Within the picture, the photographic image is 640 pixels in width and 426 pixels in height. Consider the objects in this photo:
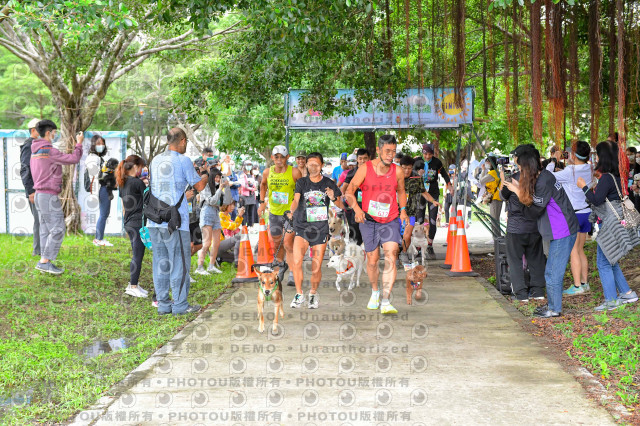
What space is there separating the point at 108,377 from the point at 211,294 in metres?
3.96

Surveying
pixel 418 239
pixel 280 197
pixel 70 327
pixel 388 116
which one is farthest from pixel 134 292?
pixel 388 116

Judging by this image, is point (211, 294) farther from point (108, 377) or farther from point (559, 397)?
point (559, 397)

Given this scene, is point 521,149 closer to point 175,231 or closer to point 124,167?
point 175,231

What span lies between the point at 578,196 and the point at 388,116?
5.28 m

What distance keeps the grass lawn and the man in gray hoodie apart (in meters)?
0.52

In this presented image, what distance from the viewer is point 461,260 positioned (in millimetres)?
10930

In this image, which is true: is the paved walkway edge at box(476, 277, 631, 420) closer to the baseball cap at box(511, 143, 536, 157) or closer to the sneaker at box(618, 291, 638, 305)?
the sneaker at box(618, 291, 638, 305)

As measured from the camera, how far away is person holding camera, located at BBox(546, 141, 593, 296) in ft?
26.7

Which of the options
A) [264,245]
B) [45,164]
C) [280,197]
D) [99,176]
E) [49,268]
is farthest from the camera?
[99,176]

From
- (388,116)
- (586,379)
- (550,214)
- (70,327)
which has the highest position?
(388,116)

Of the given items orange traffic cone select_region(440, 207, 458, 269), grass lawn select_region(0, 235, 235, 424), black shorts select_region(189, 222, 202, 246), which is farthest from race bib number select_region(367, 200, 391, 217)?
orange traffic cone select_region(440, 207, 458, 269)

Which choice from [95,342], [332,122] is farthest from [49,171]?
[332,122]

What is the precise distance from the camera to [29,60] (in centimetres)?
1480

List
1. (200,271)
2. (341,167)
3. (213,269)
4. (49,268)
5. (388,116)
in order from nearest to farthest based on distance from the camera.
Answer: (49,268)
(200,271)
(213,269)
(388,116)
(341,167)
